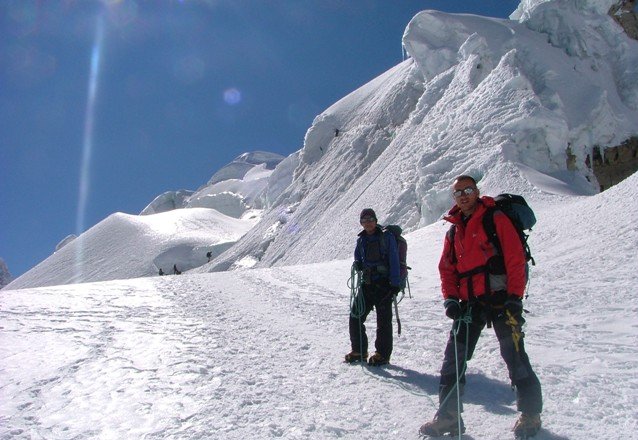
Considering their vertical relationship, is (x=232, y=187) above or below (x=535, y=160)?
above

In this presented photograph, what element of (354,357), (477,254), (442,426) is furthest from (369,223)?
(442,426)

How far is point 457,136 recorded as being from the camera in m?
24.4

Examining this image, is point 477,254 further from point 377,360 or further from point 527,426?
point 377,360

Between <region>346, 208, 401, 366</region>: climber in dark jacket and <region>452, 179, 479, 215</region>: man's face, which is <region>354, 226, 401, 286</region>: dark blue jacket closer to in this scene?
<region>346, 208, 401, 366</region>: climber in dark jacket

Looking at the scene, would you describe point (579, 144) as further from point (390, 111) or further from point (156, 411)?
point (156, 411)

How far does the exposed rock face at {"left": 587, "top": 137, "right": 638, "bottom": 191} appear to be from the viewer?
989 inches

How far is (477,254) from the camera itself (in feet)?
11.9

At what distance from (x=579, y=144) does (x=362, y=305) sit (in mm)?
22820

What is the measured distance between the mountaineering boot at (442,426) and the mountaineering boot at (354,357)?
5.95ft

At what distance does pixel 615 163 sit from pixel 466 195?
85.0 ft

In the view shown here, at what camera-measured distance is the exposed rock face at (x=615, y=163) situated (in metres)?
25.1

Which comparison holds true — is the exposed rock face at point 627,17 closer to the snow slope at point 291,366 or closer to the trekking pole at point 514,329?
the snow slope at point 291,366

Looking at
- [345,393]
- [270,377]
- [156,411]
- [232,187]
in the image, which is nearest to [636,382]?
[345,393]

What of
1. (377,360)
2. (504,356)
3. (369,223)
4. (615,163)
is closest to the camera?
(504,356)
